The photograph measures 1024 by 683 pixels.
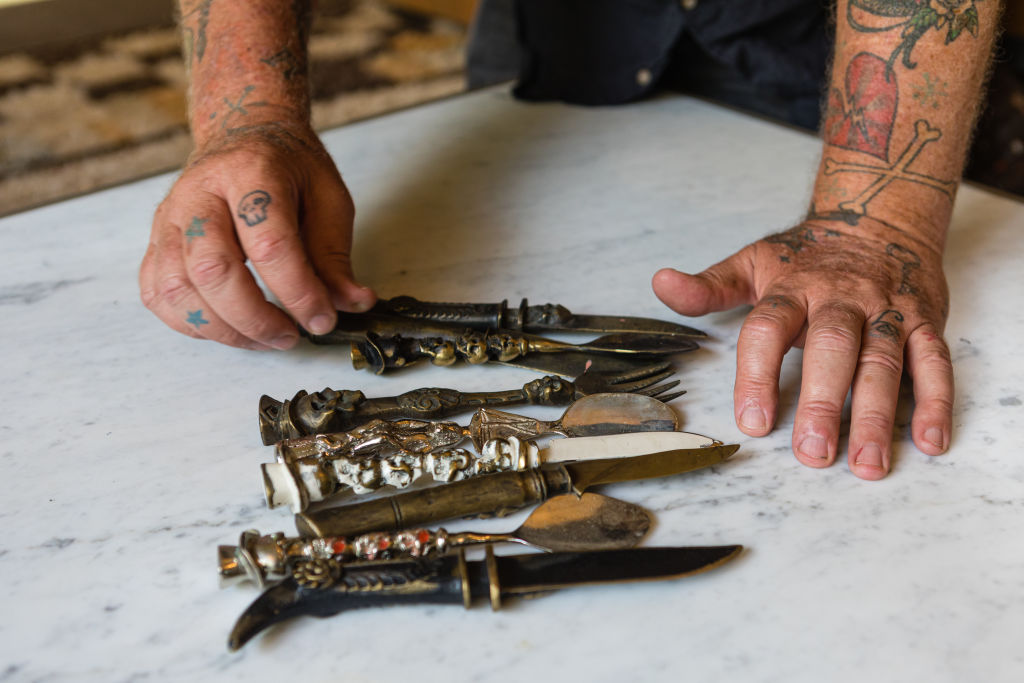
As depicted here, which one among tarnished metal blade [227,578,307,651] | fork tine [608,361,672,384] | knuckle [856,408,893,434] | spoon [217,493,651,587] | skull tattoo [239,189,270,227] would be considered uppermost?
skull tattoo [239,189,270,227]

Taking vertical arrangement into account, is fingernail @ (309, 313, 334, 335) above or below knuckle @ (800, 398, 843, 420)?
above

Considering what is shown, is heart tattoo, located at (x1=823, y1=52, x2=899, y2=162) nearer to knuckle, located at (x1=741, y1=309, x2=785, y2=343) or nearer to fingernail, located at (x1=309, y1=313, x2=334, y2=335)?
knuckle, located at (x1=741, y1=309, x2=785, y2=343)

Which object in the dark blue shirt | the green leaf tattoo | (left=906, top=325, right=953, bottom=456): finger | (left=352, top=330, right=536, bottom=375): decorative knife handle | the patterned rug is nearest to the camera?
(left=906, top=325, right=953, bottom=456): finger

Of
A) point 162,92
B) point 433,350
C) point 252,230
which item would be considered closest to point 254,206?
point 252,230

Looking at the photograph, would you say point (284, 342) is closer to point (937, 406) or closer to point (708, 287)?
point (708, 287)

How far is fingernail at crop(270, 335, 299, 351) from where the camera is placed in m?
0.94

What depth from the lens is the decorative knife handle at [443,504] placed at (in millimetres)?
699

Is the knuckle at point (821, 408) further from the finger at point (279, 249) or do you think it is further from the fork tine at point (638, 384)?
the finger at point (279, 249)

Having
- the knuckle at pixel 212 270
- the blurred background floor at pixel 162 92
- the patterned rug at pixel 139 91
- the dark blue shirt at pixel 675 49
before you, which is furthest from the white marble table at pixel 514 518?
the patterned rug at pixel 139 91

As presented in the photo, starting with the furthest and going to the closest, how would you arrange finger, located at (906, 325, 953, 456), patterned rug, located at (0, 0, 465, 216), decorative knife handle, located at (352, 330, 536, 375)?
patterned rug, located at (0, 0, 465, 216) → decorative knife handle, located at (352, 330, 536, 375) → finger, located at (906, 325, 953, 456)

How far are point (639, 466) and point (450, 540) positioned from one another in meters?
0.18

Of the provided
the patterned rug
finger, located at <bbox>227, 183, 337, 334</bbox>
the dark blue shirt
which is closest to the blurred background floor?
the patterned rug

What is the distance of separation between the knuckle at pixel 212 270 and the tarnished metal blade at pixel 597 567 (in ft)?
1.45

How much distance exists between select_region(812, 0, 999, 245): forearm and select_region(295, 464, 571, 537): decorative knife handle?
592 millimetres
